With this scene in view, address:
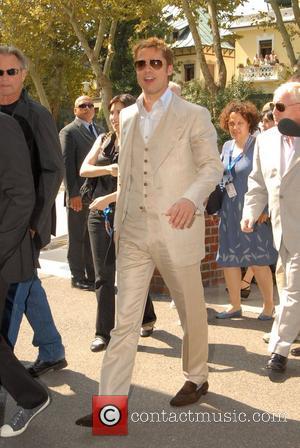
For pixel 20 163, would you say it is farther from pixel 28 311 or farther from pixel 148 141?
pixel 28 311

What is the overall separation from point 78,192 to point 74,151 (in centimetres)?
47

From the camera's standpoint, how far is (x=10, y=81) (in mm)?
4285

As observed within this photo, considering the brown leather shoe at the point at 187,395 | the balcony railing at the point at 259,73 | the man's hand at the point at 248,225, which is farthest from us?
the balcony railing at the point at 259,73

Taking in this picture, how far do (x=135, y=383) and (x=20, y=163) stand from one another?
1.85 meters

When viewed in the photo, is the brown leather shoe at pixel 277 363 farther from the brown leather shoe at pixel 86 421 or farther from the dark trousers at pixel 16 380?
the dark trousers at pixel 16 380

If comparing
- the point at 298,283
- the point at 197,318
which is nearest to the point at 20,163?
the point at 197,318

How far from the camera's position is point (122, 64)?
41.3 m

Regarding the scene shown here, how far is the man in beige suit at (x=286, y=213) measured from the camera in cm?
471

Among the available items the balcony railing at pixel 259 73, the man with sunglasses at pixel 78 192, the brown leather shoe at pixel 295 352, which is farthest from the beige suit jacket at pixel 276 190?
the balcony railing at pixel 259 73

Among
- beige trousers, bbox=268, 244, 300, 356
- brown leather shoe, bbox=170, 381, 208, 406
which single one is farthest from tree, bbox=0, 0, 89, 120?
brown leather shoe, bbox=170, 381, 208, 406

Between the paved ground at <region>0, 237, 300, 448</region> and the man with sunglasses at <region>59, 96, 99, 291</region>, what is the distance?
1181mm

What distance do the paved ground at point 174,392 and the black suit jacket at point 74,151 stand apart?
172 centimetres

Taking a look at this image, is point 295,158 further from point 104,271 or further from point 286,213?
point 104,271

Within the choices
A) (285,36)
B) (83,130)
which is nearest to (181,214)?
(83,130)
